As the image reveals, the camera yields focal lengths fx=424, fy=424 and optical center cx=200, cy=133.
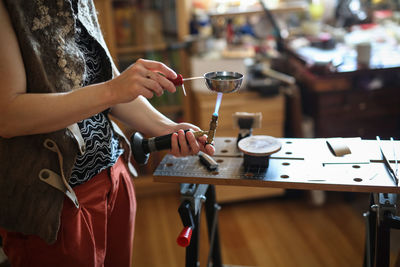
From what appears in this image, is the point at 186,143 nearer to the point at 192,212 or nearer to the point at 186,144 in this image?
the point at 186,144

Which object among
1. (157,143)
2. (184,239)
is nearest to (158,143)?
(157,143)

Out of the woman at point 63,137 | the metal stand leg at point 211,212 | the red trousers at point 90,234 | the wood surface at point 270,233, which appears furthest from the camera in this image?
the wood surface at point 270,233

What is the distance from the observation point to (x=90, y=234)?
3.29 feet

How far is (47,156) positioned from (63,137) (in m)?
0.06

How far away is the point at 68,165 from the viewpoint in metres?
0.93

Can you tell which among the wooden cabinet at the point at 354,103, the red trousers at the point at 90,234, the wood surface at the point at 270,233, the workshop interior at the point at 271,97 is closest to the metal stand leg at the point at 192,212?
the red trousers at the point at 90,234

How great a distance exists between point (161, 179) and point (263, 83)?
1336 millimetres

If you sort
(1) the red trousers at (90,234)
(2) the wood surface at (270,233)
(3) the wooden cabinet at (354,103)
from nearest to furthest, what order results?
(1) the red trousers at (90,234)
(2) the wood surface at (270,233)
(3) the wooden cabinet at (354,103)

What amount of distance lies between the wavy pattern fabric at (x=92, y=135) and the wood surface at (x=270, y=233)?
1.14m

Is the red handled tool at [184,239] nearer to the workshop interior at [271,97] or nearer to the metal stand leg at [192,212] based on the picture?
the metal stand leg at [192,212]

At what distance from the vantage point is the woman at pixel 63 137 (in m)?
0.83

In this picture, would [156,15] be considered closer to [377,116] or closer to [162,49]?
[162,49]

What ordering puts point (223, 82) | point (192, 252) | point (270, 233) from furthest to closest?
point (270, 233), point (192, 252), point (223, 82)

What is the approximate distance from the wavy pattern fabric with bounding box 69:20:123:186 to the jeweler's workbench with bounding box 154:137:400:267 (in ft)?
0.53
